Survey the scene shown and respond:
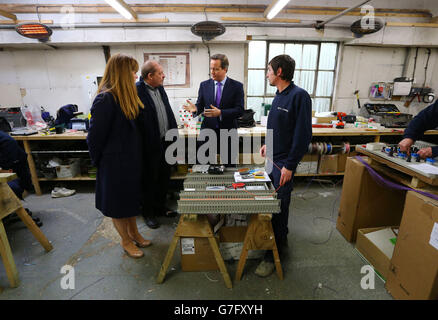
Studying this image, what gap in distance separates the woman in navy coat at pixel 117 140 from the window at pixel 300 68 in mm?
2725

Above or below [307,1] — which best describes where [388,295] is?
below

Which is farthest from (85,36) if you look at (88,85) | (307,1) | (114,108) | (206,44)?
(307,1)

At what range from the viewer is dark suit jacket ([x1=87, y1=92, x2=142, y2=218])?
1533 millimetres

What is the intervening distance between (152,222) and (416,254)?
2163 mm

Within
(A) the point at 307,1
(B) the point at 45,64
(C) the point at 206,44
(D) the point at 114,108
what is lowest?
(D) the point at 114,108

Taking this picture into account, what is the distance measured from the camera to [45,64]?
3635mm

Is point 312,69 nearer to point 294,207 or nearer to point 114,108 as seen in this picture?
point 294,207

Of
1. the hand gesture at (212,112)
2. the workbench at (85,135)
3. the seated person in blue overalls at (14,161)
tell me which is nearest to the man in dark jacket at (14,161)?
the seated person in blue overalls at (14,161)

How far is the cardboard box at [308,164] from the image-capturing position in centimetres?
334

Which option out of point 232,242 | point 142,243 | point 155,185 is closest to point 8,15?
point 155,185

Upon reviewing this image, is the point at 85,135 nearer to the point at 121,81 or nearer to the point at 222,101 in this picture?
the point at 121,81
